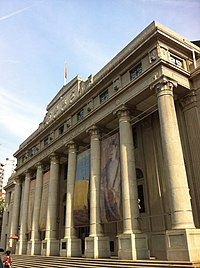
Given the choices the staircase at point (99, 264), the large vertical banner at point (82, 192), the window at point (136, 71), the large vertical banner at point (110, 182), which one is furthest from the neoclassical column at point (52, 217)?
the window at point (136, 71)

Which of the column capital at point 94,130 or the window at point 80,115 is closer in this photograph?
the column capital at point 94,130

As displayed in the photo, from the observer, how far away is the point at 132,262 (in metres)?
14.3

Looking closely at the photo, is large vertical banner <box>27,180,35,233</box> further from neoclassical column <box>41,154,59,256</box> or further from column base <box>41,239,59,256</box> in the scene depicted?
column base <box>41,239,59,256</box>

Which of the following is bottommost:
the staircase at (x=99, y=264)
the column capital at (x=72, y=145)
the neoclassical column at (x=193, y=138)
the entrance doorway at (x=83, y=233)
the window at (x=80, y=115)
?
the staircase at (x=99, y=264)

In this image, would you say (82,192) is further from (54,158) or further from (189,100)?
(189,100)

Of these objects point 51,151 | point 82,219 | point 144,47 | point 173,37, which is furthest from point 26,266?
point 173,37

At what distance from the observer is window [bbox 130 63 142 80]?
62.0 feet

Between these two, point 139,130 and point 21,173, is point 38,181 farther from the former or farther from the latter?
point 139,130

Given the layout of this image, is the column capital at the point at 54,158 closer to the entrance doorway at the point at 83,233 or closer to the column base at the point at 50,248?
the entrance doorway at the point at 83,233

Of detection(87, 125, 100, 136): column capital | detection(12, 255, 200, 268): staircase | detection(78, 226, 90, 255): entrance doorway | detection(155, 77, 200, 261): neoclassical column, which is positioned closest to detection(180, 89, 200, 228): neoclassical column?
detection(155, 77, 200, 261): neoclassical column

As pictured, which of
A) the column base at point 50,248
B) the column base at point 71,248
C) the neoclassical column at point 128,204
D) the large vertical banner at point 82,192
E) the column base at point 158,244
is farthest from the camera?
the column base at point 50,248

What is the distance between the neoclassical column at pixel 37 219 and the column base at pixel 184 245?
19.0 metres

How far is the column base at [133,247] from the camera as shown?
1523 cm

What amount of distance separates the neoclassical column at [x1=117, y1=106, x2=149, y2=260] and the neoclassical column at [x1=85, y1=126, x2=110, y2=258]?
2.86m
